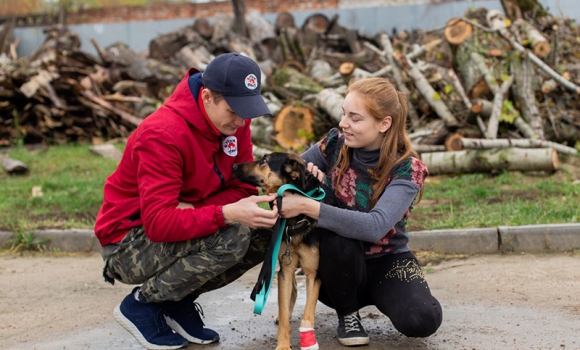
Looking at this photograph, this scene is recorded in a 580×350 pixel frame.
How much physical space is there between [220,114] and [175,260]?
2.80 feet

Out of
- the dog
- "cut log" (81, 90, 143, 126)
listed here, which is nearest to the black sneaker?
the dog

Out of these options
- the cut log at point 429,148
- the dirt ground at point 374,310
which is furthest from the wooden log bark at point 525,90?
the dirt ground at point 374,310

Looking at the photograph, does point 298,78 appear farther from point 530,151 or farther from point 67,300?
point 67,300

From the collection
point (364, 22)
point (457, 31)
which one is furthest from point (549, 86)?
point (364, 22)

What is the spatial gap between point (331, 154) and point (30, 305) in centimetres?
254

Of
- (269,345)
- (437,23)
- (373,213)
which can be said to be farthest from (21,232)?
(437,23)

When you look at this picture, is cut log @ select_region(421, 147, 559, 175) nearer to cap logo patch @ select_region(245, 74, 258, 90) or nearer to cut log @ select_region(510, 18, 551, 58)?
cut log @ select_region(510, 18, 551, 58)

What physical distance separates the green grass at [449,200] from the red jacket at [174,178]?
115 inches

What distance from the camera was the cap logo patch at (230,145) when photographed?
3.87m

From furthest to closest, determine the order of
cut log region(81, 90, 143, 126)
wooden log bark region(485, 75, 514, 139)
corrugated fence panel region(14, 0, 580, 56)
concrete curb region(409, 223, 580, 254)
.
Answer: corrugated fence panel region(14, 0, 580, 56), cut log region(81, 90, 143, 126), wooden log bark region(485, 75, 514, 139), concrete curb region(409, 223, 580, 254)

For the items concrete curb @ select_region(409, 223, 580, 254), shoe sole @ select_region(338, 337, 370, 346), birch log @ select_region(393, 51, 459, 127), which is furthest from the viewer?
birch log @ select_region(393, 51, 459, 127)

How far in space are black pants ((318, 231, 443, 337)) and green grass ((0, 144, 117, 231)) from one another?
3968 mm

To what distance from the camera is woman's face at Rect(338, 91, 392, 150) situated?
3.79 meters

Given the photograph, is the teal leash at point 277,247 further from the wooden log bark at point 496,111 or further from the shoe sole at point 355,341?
the wooden log bark at point 496,111
